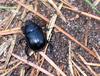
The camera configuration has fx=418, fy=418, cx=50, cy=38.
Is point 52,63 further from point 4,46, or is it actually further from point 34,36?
point 4,46

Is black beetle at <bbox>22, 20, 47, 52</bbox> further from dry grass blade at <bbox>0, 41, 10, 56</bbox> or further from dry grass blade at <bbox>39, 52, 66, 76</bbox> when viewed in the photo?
dry grass blade at <bbox>0, 41, 10, 56</bbox>

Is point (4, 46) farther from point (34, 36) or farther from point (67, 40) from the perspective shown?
point (67, 40)

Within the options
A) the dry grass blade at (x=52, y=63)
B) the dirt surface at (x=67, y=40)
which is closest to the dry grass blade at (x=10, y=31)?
the dirt surface at (x=67, y=40)

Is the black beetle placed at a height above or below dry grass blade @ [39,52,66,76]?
above

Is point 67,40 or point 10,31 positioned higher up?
point 67,40

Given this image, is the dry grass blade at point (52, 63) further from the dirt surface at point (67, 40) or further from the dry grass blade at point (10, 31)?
the dry grass blade at point (10, 31)

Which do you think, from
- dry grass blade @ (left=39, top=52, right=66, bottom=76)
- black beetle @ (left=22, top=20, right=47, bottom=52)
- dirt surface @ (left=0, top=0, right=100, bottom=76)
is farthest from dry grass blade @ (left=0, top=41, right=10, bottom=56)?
dry grass blade @ (left=39, top=52, right=66, bottom=76)

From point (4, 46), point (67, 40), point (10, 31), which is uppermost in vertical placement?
point (67, 40)

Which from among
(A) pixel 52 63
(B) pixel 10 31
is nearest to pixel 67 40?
(A) pixel 52 63

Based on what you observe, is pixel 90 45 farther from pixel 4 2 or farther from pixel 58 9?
pixel 4 2
